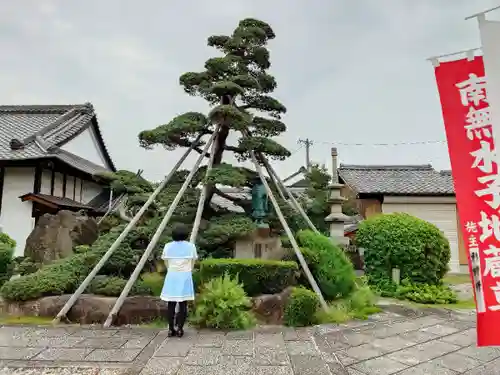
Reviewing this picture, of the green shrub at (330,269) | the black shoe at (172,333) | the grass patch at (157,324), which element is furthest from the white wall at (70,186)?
the black shoe at (172,333)

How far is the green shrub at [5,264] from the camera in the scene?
9289 millimetres

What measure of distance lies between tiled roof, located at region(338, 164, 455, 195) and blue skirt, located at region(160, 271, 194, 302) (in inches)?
536

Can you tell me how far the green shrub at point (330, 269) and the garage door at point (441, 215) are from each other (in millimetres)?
10976

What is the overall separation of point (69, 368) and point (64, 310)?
236 centimetres

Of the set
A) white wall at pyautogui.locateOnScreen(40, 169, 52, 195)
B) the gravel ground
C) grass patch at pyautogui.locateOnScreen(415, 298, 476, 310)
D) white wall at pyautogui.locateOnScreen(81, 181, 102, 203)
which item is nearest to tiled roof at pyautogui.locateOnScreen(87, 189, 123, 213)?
white wall at pyautogui.locateOnScreen(81, 181, 102, 203)

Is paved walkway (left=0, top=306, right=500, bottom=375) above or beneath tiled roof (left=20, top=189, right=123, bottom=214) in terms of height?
beneath

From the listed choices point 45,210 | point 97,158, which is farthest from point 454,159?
point 97,158

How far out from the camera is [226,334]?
19.1ft

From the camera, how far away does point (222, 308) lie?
6.00m

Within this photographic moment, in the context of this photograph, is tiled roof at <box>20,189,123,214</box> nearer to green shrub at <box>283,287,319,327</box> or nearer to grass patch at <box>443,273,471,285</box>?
green shrub at <box>283,287,319,327</box>

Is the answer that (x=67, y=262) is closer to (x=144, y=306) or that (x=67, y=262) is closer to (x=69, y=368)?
(x=144, y=306)

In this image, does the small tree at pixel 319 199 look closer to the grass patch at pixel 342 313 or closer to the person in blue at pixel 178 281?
the grass patch at pixel 342 313

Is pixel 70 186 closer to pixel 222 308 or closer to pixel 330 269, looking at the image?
pixel 222 308

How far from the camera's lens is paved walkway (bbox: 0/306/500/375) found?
14.3 ft
